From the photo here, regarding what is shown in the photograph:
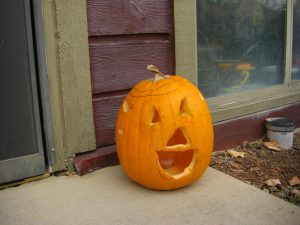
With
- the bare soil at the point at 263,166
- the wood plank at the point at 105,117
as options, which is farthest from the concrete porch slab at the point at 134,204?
the bare soil at the point at 263,166

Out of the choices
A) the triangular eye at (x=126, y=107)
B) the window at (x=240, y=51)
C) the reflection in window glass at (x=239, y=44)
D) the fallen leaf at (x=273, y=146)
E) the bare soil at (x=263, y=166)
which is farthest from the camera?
the fallen leaf at (x=273, y=146)

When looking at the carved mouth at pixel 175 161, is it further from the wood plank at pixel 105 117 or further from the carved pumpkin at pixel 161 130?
the wood plank at pixel 105 117

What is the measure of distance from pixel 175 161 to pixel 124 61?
2.59 feet

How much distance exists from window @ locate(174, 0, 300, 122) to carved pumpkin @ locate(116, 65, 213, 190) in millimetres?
769

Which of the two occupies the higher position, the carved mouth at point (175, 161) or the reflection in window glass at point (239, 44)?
the reflection in window glass at point (239, 44)

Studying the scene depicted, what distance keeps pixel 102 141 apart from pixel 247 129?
1505mm

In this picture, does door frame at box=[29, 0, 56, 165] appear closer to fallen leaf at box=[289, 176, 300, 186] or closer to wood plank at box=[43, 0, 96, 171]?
wood plank at box=[43, 0, 96, 171]

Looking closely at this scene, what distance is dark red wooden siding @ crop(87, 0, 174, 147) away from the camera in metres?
2.45

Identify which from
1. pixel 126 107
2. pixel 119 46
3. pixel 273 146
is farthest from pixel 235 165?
pixel 119 46

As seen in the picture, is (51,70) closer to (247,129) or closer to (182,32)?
(182,32)

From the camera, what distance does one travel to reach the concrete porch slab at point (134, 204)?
72.9 inches

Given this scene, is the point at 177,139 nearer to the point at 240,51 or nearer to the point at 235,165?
the point at 235,165

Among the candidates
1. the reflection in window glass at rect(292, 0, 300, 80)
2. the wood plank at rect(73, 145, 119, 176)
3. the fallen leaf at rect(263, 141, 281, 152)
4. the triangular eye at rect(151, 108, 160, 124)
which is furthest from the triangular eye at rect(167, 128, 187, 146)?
the reflection in window glass at rect(292, 0, 300, 80)

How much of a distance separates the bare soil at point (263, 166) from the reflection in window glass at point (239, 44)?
56cm
